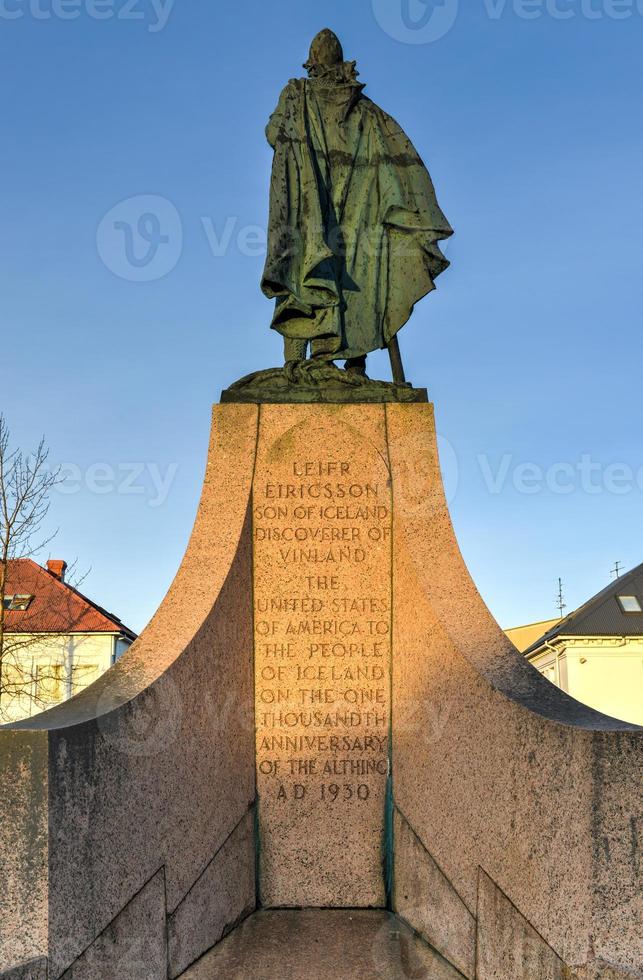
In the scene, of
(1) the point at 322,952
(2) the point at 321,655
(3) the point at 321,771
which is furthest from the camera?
(2) the point at 321,655

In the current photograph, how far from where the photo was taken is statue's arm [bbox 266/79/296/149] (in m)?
7.26

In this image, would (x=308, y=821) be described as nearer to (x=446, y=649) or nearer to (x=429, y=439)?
(x=446, y=649)

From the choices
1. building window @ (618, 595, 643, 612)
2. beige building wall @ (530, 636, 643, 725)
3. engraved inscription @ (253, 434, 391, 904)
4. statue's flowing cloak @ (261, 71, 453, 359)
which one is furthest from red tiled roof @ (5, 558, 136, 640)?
engraved inscription @ (253, 434, 391, 904)

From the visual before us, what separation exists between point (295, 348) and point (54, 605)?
36.3 m

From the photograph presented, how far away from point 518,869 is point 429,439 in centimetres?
250

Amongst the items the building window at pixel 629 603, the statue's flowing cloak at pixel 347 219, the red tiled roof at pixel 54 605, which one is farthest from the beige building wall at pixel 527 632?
the statue's flowing cloak at pixel 347 219

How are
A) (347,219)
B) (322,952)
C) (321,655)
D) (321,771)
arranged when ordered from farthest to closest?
(347,219) → (321,655) → (321,771) → (322,952)

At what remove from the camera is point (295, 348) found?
23.3 ft

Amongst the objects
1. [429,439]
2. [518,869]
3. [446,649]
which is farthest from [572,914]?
[429,439]

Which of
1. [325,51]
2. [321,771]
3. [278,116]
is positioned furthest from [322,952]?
[325,51]

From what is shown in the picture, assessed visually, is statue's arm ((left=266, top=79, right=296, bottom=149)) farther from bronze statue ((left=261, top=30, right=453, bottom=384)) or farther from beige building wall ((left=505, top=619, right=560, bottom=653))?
beige building wall ((left=505, top=619, right=560, bottom=653))

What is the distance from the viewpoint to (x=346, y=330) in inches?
280

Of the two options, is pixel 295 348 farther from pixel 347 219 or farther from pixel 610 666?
pixel 610 666

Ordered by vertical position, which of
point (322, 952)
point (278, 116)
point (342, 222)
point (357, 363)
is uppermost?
point (278, 116)
